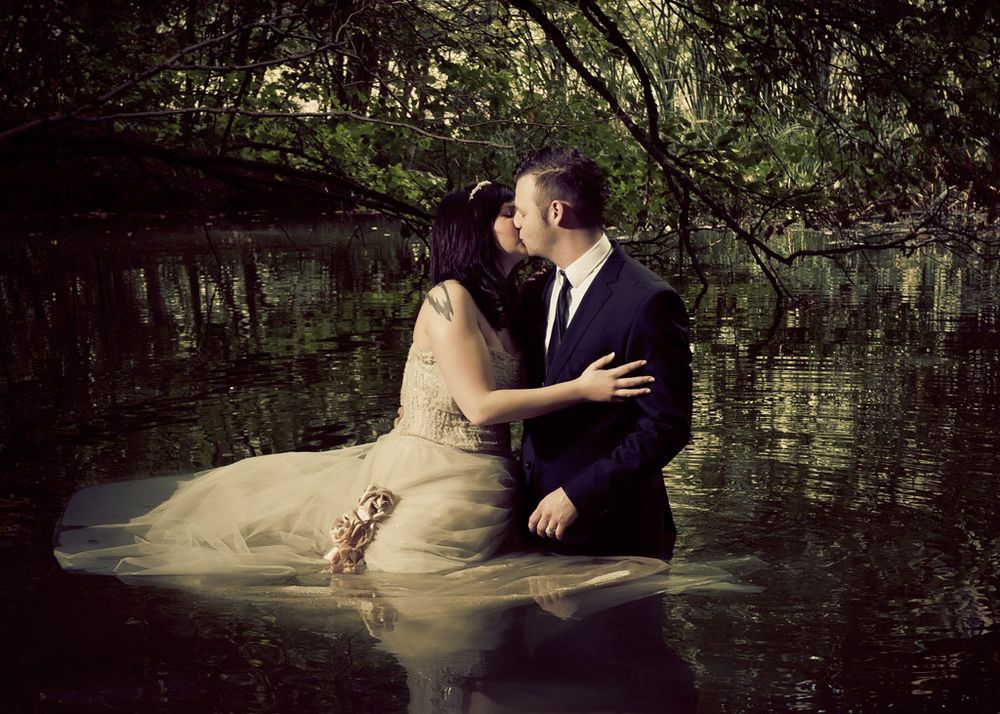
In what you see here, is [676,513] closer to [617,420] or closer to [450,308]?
[617,420]

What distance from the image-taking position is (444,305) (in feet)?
15.1

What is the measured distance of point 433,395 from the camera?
194 inches

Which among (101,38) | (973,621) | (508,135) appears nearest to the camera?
(973,621)

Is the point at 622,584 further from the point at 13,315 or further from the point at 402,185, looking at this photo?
the point at 13,315

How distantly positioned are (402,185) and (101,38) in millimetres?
2902

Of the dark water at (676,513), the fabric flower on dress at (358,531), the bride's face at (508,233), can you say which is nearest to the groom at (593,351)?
the bride's face at (508,233)

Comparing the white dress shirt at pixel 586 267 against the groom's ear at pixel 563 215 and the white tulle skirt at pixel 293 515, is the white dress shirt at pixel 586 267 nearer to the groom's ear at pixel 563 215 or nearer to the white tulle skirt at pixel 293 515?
the groom's ear at pixel 563 215

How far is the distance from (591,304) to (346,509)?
158 cm

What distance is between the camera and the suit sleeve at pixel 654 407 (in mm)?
4238

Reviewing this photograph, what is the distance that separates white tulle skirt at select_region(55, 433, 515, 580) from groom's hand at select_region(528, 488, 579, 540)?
476mm

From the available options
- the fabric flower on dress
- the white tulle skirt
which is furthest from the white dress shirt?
the fabric flower on dress

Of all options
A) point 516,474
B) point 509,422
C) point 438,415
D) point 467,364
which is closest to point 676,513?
point 516,474

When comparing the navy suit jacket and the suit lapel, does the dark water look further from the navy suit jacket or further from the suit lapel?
the suit lapel

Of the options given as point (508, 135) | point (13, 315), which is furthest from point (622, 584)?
point (13, 315)
